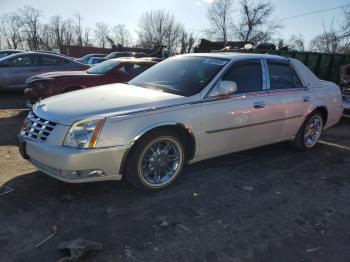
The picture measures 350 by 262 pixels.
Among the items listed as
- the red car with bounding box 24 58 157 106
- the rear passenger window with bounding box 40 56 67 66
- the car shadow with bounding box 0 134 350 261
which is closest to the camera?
the car shadow with bounding box 0 134 350 261

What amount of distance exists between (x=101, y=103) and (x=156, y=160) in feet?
2.98

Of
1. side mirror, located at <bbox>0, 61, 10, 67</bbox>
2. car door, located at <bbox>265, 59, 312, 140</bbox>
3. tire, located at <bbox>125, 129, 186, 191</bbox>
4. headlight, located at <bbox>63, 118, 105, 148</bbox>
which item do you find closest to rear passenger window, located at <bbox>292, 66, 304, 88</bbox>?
car door, located at <bbox>265, 59, 312, 140</bbox>

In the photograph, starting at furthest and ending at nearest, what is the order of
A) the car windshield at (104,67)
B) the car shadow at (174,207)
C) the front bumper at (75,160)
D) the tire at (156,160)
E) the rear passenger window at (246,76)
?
1. the car windshield at (104,67)
2. the rear passenger window at (246,76)
3. the tire at (156,160)
4. the front bumper at (75,160)
5. the car shadow at (174,207)

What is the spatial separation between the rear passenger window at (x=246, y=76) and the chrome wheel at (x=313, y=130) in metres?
1.55

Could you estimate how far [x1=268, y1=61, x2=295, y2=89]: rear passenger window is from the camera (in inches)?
215

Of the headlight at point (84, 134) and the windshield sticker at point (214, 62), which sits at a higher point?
the windshield sticker at point (214, 62)

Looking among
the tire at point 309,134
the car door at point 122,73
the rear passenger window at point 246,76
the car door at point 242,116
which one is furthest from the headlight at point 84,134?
the car door at point 122,73

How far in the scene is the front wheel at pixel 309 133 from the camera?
613 centimetres

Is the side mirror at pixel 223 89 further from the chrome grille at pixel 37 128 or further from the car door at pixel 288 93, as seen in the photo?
the chrome grille at pixel 37 128

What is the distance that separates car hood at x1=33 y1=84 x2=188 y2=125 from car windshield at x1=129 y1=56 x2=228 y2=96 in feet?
0.73

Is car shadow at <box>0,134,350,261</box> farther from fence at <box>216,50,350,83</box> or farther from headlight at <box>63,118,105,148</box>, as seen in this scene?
fence at <box>216,50,350,83</box>

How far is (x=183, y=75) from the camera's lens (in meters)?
4.93

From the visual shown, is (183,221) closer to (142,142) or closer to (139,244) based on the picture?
(139,244)

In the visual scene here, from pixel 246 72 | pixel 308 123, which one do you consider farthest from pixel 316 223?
pixel 308 123
